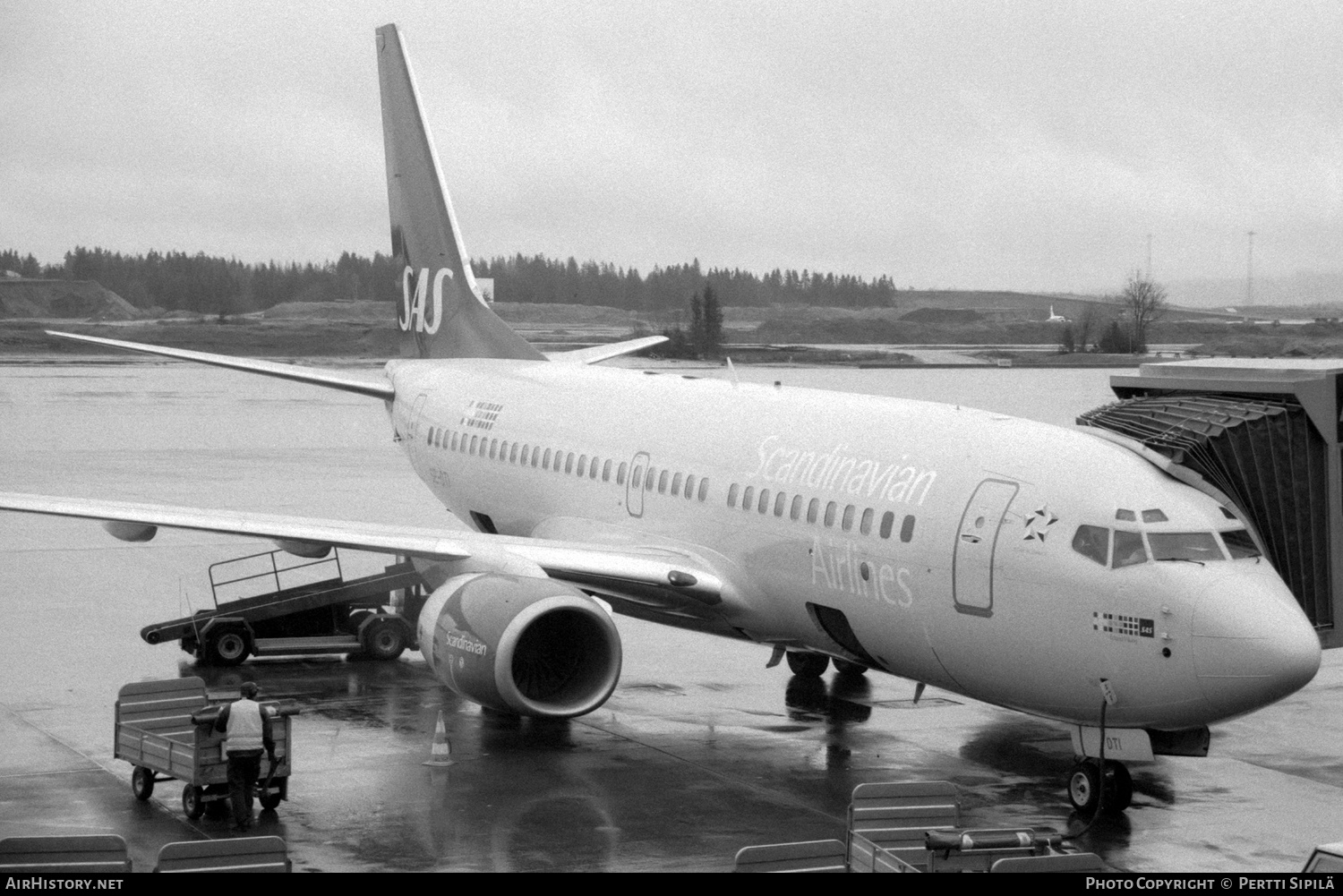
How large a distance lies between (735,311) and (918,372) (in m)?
27.4

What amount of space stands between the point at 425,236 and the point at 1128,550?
55.2 feet

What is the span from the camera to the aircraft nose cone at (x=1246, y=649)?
550 inches

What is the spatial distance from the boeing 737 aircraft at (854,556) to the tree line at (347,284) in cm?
6254

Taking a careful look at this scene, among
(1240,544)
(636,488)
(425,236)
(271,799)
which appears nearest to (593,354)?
(425,236)

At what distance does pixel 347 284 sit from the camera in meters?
101

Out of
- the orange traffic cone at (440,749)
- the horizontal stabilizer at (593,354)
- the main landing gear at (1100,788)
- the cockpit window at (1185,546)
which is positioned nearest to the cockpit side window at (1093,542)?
the cockpit window at (1185,546)

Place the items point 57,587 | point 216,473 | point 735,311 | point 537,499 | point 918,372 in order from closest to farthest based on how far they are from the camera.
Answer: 1. point 537,499
2. point 57,587
3. point 216,473
4. point 918,372
5. point 735,311

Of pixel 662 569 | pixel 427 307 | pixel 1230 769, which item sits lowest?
pixel 1230 769

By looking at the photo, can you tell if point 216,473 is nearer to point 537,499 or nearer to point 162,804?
point 537,499

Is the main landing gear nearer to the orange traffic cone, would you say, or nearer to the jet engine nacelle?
the jet engine nacelle

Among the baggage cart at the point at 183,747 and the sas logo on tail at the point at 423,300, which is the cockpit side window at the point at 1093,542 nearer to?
the baggage cart at the point at 183,747

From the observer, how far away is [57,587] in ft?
91.4

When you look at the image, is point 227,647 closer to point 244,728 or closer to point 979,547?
point 244,728
